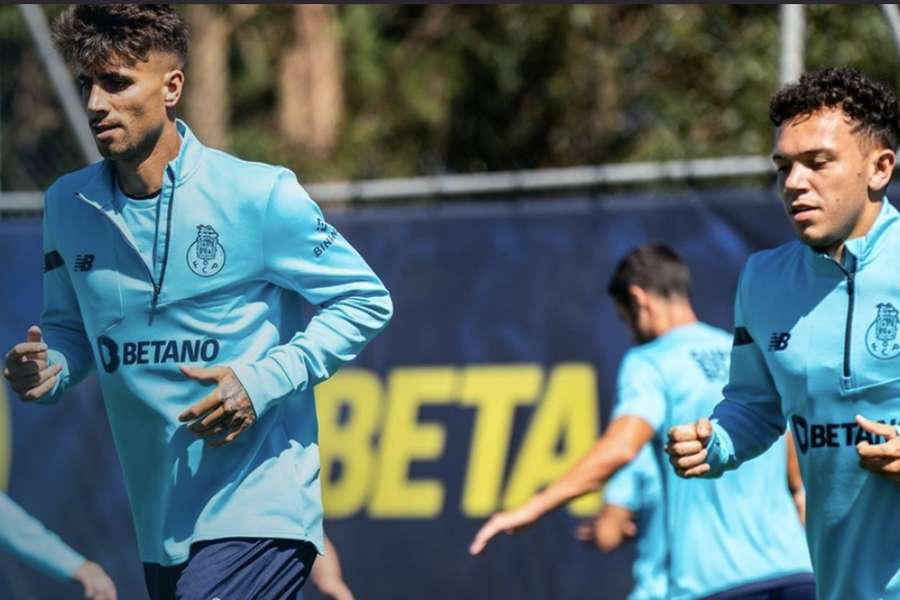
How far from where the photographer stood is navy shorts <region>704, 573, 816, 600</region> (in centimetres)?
641

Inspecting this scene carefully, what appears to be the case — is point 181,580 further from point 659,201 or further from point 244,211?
point 659,201

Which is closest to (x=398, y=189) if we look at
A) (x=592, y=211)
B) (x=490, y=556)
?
(x=592, y=211)

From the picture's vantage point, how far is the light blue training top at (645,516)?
6824mm

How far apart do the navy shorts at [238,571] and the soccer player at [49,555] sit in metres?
0.60

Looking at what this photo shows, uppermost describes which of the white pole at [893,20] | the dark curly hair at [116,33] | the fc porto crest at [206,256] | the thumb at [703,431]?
the dark curly hair at [116,33]

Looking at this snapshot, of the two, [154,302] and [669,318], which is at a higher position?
[154,302]

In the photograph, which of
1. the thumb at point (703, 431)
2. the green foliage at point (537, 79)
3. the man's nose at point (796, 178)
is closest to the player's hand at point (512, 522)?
the thumb at point (703, 431)

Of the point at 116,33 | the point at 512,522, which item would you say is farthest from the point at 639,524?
the point at 116,33

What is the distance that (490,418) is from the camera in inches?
347

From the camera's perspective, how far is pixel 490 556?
28.7 ft

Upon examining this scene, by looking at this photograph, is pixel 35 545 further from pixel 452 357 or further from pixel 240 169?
pixel 452 357

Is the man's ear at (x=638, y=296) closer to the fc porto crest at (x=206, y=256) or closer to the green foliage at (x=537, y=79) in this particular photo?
the fc porto crest at (x=206, y=256)

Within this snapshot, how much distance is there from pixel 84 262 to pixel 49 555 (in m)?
1.23

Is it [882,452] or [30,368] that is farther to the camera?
[30,368]
